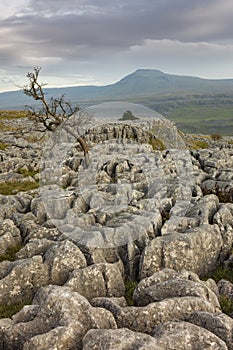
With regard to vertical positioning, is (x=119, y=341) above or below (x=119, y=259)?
above

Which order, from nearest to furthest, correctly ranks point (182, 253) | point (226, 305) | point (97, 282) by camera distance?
point (226, 305), point (97, 282), point (182, 253)

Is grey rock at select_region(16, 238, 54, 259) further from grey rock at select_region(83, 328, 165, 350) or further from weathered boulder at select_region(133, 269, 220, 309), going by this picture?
grey rock at select_region(83, 328, 165, 350)

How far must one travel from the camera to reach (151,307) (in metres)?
12.6

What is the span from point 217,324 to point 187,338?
1.55 m

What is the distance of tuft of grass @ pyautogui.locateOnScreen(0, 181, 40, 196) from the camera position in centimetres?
3903

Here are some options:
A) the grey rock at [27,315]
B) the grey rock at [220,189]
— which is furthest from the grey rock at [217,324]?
the grey rock at [220,189]

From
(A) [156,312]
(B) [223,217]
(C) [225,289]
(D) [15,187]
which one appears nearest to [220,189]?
(B) [223,217]

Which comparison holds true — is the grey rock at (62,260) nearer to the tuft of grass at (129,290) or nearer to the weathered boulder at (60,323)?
the tuft of grass at (129,290)

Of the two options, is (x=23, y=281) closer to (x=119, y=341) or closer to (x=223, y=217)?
(x=119, y=341)

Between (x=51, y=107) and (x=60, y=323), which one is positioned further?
(x=51, y=107)

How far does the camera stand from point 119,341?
1008 centimetres

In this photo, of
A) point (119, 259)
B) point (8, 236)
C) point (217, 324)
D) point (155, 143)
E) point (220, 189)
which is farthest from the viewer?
point (155, 143)

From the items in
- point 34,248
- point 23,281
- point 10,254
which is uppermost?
point 34,248

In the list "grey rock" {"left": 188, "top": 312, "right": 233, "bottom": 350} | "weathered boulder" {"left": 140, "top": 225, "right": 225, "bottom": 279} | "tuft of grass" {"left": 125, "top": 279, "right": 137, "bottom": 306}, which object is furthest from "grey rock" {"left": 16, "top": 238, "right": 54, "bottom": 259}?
"grey rock" {"left": 188, "top": 312, "right": 233, "bottom": 350}
